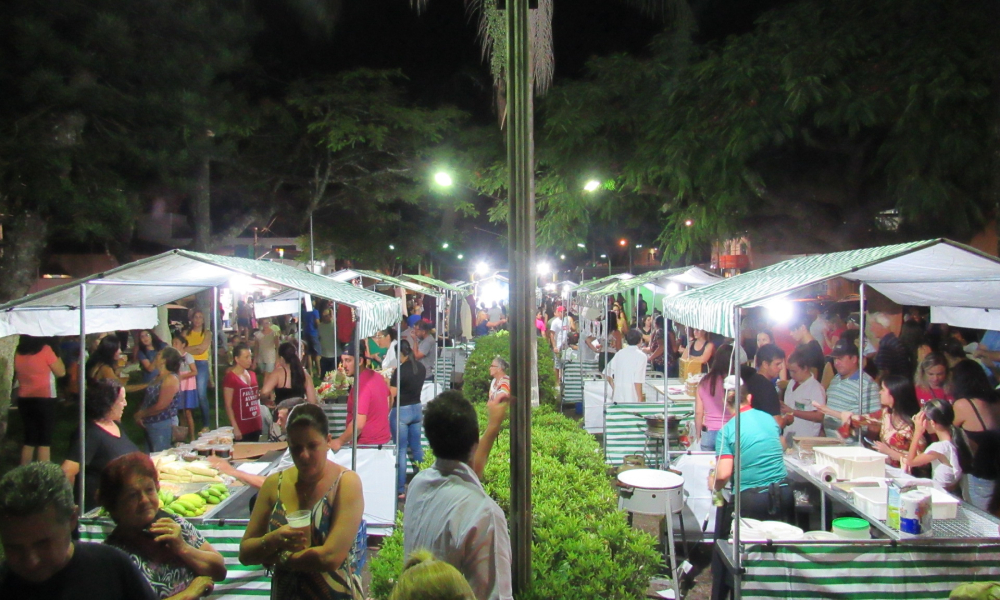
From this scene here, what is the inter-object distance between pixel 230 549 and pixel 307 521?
212 centimetres

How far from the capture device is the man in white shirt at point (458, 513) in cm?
260

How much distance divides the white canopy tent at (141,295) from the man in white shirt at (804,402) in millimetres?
4440

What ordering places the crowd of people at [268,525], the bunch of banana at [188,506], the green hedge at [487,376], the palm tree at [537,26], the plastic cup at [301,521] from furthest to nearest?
the green hedge at [487,376], the palm tree at [537,26], the bunch of banana at [188,506], the plastic cup at [301,521], the crowd of people at [268,525]

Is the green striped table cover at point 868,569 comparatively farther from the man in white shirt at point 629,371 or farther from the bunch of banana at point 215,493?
the man in white shirt at point 629,371

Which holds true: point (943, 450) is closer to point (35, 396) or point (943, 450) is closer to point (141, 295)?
point (141, 295)

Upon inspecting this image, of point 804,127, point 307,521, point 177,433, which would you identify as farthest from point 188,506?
point 804,127

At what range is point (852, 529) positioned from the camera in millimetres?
4242

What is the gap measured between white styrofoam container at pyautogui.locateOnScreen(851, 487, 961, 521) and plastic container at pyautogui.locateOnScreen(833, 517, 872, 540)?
0.38ft

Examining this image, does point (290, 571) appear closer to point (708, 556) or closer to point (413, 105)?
point (708, 556)

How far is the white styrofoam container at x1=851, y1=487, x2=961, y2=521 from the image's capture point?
4219 millimetres

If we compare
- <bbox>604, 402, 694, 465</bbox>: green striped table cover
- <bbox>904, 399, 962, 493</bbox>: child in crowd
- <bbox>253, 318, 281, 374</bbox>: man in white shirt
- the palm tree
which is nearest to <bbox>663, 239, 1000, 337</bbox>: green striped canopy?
<bbox>904, 399, 962, 493</bbox>: child in crowd

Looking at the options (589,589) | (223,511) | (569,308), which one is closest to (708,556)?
(589,589)

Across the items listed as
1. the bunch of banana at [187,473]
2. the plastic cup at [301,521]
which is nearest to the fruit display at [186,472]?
the bunch of banana at [187,473]

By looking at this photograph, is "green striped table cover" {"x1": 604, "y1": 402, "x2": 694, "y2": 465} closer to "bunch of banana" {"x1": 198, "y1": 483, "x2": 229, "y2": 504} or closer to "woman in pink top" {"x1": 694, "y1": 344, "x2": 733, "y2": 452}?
"woman in pink top" {"x1": 694, "y1": 344, "x2": 733, "y2": 452}
